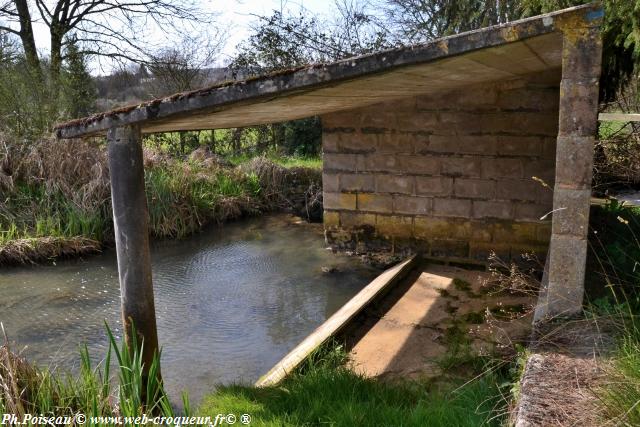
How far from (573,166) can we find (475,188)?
3.24 m

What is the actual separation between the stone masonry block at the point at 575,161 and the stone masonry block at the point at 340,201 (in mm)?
4033

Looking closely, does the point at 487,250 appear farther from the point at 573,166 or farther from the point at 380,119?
the point at 573,166

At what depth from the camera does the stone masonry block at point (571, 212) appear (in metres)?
3.38

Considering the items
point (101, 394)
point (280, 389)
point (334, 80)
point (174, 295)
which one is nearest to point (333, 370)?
point (280, 389)

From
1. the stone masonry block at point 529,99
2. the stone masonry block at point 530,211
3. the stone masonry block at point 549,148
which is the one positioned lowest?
the stone masonry block at point 530,211

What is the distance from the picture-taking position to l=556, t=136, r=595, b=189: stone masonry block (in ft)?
11.0

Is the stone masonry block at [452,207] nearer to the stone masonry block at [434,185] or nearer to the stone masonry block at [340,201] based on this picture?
the stone masonry block at [434,185]

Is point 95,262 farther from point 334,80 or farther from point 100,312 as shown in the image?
point 334,80

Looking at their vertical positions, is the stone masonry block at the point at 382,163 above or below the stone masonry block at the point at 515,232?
above

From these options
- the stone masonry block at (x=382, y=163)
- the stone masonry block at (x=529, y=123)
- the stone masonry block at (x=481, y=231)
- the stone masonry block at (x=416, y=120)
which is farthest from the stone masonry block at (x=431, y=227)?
the stone masonry block at (x=529, y=123)

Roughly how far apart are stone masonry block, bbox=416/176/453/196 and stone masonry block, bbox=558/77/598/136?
10.9 feet

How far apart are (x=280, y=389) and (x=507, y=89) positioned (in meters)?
4.40

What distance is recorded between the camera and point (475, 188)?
6.61 m

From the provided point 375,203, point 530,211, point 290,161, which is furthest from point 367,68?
point 290,161
